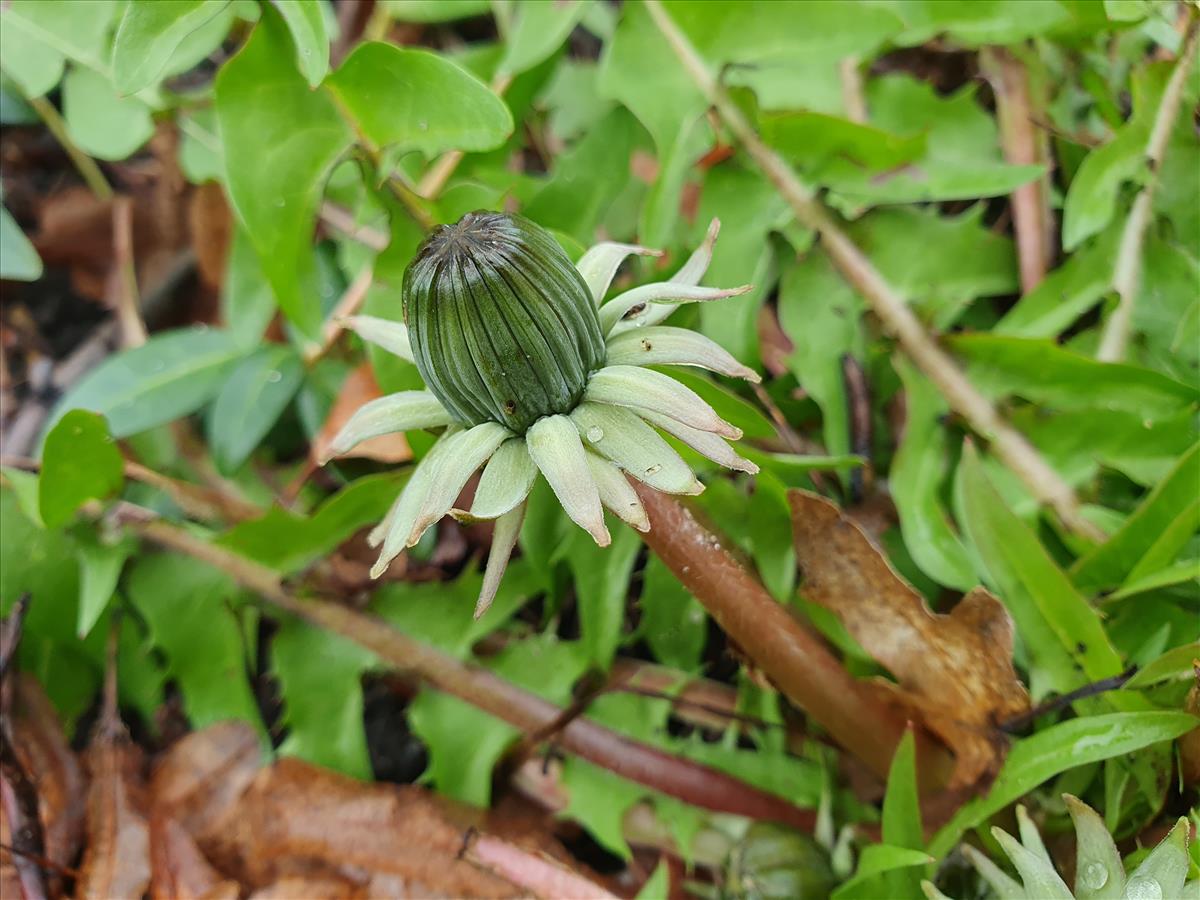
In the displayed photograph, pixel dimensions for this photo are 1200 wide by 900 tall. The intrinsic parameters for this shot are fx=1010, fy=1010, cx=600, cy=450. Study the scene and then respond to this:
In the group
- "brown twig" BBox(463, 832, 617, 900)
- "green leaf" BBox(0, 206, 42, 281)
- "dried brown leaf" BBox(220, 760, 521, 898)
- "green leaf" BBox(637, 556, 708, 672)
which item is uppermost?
"green leaf" BBox(0, 206, 42, 281)

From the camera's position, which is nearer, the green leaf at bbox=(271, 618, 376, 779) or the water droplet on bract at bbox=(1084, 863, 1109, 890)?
the water droplet on bract at bbox=(1084, 863, 1109, 890)

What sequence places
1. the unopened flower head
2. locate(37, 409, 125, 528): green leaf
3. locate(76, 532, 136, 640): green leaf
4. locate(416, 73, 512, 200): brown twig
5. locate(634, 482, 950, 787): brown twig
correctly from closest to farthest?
the unopened flower head → locate(634, 482, 950, 787): brown twig → locate(37, 409, 125, 528): green leaf → locate(76, 532, 136, 640): green leaf → locate(416, 73, 512, 200): brown twig

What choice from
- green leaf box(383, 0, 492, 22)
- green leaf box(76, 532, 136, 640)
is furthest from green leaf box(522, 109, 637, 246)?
green leaf box(76, 532, 136, 640)

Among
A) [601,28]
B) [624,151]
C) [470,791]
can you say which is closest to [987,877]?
[470,791]

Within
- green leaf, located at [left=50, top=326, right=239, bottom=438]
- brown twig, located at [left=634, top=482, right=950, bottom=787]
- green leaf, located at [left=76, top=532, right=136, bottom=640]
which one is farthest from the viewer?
green leaf, located at [left=50, top=326, right=239, bottom=438]

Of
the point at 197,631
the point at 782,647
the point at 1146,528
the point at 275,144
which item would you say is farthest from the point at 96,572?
the point at 1146,528

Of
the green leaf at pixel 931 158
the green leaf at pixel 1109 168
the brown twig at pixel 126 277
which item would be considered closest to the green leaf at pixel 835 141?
the green leaf at pixel 931 158

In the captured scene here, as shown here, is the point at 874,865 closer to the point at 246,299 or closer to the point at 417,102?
the point at 417,102

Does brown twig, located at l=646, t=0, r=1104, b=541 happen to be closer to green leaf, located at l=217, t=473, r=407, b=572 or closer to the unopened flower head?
the unopened flower head
